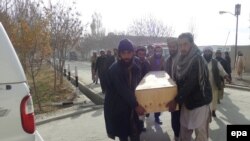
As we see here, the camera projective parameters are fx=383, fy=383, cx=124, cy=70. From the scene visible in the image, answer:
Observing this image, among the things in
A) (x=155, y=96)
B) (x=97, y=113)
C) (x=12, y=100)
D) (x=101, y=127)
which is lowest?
(x=97, y=113)

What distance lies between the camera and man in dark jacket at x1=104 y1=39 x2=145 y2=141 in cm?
488

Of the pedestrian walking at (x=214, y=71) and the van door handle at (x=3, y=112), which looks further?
the pedestrian walking at (x=214, y=71)

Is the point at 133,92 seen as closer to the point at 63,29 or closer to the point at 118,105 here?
the point at 118,105

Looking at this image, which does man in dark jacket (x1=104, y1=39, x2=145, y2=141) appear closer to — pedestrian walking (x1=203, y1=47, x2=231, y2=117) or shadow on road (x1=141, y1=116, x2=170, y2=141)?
shadow on road (x1=141, y1=116, x2=170, y2=141)

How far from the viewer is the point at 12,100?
3838 mm

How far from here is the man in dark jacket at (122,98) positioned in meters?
4.88

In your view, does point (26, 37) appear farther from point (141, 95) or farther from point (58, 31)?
point (141, 95)

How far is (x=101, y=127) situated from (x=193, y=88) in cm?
406

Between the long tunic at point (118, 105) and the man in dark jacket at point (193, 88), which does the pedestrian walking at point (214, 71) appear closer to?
the man in dark jacket at point (193, 88)

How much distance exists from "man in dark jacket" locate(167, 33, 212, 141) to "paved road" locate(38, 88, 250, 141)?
6.80ft

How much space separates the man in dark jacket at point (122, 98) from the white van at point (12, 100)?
1.26 metres

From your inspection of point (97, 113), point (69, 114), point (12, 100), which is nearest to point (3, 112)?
point (12, 100)

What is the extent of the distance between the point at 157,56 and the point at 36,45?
822 cm

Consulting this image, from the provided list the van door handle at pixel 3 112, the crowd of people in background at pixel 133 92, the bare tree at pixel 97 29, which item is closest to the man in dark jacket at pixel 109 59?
the crowd of people in background at pixel 133 92
